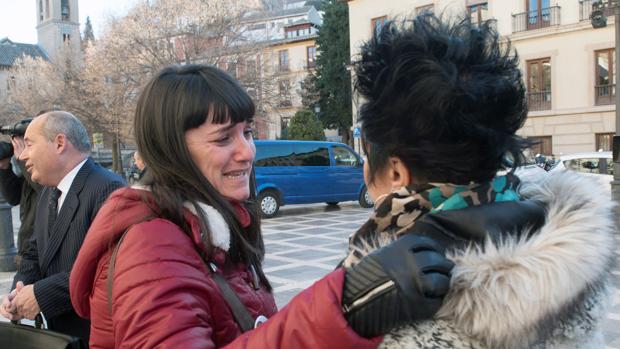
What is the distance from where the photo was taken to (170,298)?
112 cm

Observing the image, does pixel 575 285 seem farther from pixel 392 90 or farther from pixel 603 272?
pixel 392 90

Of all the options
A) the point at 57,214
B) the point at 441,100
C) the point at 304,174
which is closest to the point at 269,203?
the point at 304,174

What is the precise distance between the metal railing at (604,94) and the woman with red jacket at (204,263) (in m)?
27.4

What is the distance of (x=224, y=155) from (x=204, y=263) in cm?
32

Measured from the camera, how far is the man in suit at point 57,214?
7.89 ft

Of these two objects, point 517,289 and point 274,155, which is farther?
point 274,155

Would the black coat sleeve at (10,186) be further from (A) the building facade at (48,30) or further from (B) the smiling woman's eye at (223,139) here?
(A) the building facade at (48,30)

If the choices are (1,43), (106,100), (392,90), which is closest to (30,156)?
(392,90)

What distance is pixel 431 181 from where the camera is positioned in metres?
1.11

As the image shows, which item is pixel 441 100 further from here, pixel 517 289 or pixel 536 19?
pixel 536 19

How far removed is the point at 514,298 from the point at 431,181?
29cm

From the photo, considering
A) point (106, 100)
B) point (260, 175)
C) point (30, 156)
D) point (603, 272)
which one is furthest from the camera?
point (106, 100)

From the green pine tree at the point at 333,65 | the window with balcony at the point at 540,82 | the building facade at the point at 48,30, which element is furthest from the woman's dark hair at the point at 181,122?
the building facade at the point at 48,30

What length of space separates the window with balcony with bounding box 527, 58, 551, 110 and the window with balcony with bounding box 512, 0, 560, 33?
5.78 feet
